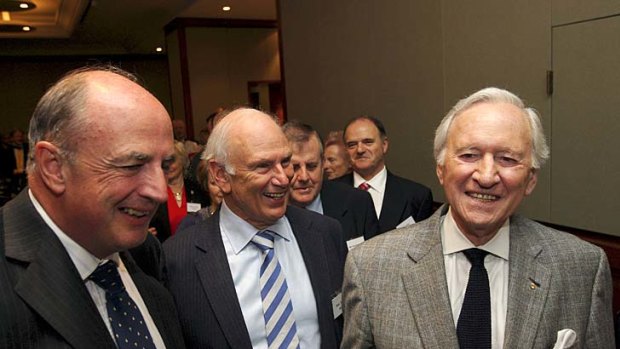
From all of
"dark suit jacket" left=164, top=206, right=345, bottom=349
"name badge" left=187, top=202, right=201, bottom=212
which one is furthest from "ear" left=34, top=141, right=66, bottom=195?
"name badge" left=187, top=202, right=201, bottom=212

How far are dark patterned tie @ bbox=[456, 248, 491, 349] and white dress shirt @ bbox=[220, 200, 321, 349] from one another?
616 mm

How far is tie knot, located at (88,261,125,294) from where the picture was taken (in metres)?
1.14

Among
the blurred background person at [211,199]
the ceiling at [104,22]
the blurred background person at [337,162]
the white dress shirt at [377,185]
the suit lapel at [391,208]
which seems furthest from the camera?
the ceiling at [104,22]

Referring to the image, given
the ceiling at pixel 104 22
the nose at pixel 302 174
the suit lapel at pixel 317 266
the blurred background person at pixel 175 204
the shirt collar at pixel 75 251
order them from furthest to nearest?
the ceiling at pixel 104 22
the blurred background person at pixel 175 204
the nose at pixel 302 174
the suit lapel at pixel 317 266
the shirt collar at pixel 75 251

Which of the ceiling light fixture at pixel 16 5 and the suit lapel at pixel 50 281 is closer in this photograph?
the suit lapel at pixel 50 281

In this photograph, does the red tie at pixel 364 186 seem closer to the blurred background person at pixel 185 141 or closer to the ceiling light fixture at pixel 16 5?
the blurred background person at pixel 185 141

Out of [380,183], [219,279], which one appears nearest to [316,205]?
[380,183]

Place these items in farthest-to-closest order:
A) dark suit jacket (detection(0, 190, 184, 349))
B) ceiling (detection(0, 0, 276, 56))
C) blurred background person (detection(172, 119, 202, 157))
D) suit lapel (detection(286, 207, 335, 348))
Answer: ceiling (detection(0, 0, 276, 56)) → blurred background person (detection(172, 119, 202, 157)) → suit lapel (detection(286, 207, 335, 348)) → dark suit jacket (detection(0, 190, 184, 349))

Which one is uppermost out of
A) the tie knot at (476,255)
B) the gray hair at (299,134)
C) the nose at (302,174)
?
the gray hair at (299,134)

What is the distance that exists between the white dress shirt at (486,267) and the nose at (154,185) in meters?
0.77

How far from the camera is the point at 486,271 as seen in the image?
4.18 ft

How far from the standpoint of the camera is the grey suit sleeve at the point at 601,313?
4.01 ft

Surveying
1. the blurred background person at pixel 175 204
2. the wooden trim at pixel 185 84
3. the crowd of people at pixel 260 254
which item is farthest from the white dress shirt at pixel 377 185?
the wooden trim at pixel 185 84

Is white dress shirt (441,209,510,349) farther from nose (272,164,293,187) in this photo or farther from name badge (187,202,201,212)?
name badge (187,202,201,212)
